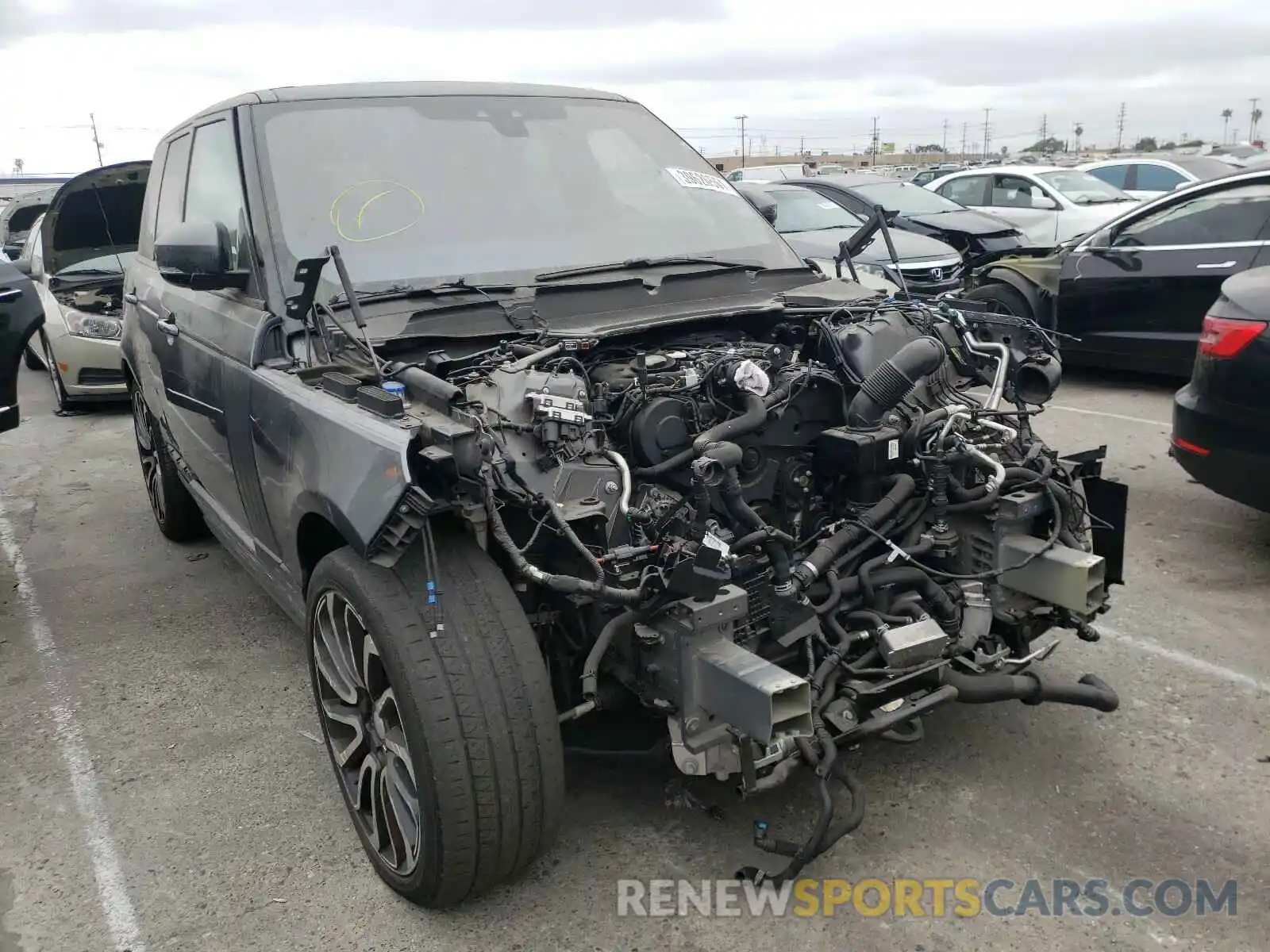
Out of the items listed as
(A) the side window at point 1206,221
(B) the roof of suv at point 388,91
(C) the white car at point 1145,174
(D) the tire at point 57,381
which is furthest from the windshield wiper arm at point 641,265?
(C) the white car at point 1145,174

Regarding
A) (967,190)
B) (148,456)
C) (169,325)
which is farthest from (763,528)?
(967,190)

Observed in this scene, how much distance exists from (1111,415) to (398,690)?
6495 mm

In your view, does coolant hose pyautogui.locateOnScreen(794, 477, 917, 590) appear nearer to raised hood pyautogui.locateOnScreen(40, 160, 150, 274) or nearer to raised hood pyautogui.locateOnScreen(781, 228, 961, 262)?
raised hood pyautogui.locateOnScreen(781, 228, 961, 262)

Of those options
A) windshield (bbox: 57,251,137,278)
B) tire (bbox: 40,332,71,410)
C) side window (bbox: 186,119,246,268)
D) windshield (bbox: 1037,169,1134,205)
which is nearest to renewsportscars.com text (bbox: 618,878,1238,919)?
side window (bbox: 186,119,246,268)

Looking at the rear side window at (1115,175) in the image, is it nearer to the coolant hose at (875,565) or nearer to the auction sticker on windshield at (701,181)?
the auction sticker on windshield at (701,181)

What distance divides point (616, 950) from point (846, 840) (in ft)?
2.49

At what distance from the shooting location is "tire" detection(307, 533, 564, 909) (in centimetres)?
235

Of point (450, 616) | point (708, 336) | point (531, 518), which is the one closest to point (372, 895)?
point (450, 616)

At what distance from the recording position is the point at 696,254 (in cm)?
386

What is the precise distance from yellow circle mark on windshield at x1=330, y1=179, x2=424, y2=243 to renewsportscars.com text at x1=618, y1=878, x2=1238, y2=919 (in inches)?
86.5

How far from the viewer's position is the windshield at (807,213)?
1082cm

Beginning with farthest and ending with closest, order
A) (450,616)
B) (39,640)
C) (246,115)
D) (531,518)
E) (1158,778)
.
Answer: (39,640)
(246,115)
(1158,778)
(531,518)
(450,616)

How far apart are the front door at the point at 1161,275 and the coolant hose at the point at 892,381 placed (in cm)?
472

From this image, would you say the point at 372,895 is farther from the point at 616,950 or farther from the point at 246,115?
the point at 246,115
